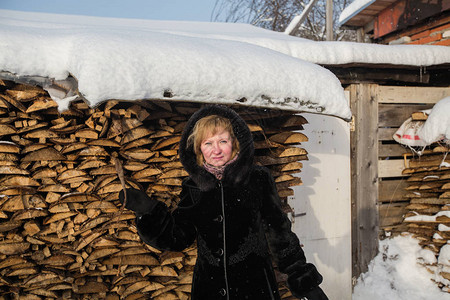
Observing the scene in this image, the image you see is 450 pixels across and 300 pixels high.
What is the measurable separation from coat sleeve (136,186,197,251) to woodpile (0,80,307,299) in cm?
47

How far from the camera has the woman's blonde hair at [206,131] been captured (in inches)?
79.0

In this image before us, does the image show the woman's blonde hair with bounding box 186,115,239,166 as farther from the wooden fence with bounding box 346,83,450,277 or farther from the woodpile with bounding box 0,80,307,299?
the wooden fence with bounding box 346,83,450,277

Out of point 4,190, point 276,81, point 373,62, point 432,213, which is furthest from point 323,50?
point 4,190

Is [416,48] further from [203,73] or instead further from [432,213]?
[203,73]

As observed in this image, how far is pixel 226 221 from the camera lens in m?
2.03

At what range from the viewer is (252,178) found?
2.16 m

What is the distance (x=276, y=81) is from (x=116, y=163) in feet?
4.33

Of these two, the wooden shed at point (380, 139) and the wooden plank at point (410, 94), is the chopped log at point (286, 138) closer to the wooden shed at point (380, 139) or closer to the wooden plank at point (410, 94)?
the wooden shed at point (380, 139)

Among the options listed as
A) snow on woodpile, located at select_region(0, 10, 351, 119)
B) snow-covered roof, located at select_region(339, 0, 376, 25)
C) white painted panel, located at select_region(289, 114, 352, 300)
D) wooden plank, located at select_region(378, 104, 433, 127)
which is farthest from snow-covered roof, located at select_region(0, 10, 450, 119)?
snow-covered roof, located at select_region(339, 0, 376, 25)

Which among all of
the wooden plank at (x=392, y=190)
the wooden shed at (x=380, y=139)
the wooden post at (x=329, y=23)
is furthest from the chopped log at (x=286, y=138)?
the wooden post at (x=329, y=23)

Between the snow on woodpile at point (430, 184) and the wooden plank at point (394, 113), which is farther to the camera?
the wooden plank at point (394, 113)

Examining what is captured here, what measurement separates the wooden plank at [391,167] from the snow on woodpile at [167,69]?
2252mm

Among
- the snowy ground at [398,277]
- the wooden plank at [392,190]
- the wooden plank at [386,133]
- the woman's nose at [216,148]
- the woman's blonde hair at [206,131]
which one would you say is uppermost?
the woman's blonde hair at [206,131]

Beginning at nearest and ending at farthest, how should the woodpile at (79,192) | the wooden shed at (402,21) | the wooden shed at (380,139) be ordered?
the woodpile at (79,192) < the wooden shed at (380,139) < the wooden shed at (402,21)
